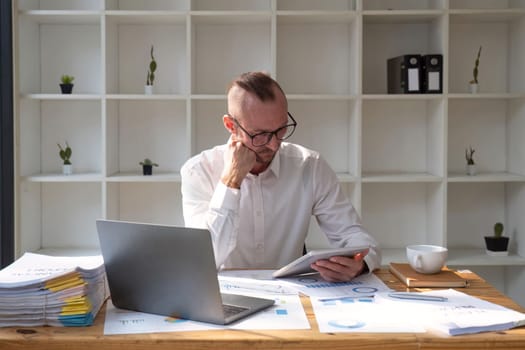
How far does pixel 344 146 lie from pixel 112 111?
1.34 meters

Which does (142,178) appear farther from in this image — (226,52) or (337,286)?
(337,286)

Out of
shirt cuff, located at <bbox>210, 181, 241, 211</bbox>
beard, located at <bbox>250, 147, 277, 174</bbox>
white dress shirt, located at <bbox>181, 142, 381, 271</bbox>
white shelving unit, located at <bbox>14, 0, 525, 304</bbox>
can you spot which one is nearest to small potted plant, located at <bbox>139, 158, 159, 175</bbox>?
white shelving unit, located at <bbox>14, 0, 525, 304</bbox>

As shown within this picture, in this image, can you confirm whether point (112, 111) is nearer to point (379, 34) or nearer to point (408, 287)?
point (379, 34)

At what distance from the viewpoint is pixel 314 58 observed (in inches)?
150

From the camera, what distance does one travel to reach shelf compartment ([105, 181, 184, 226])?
384 centimetres

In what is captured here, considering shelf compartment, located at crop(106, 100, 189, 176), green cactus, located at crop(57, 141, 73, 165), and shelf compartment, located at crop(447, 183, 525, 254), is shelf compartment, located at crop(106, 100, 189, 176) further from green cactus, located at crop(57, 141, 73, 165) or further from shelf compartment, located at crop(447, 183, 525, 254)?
shelf compartment, located at crop(447, 183, 525, 254)

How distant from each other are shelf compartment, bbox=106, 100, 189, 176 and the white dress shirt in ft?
4.43

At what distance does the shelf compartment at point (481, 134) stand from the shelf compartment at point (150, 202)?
5.34 ft

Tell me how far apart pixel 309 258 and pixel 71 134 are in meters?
2.38

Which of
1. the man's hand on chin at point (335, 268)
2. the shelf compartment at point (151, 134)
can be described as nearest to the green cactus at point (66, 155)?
the shelf compartment at point (151, 134)

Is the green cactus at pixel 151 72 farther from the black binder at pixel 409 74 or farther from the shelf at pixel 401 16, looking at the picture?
the black binder at pixel 409 74

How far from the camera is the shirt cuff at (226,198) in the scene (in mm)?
2168

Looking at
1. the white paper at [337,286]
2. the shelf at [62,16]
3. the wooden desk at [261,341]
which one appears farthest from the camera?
the shelf at [62,16]

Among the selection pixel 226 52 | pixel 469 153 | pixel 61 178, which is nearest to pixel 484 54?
pixel 469 153
